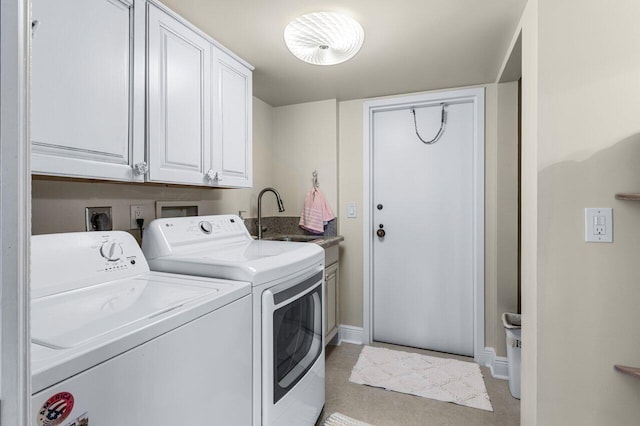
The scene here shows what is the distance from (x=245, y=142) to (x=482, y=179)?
1.79m

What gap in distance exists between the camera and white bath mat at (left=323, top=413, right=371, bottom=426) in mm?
1758

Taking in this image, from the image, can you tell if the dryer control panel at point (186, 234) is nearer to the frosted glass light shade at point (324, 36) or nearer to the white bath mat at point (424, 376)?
the frosted glass light shade at point (324, 36)

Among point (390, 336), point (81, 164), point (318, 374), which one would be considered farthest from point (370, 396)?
point (81, 164)

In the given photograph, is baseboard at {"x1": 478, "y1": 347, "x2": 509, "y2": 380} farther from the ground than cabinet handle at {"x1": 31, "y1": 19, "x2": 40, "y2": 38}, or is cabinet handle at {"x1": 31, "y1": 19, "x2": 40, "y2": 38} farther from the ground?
cabinet handle at {"x1": 31, "y1": 19, "x2": 40, "y2": 38}

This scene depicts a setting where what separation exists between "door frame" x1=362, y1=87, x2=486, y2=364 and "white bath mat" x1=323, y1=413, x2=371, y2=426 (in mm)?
993

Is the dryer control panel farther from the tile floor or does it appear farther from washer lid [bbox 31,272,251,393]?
the tile floor

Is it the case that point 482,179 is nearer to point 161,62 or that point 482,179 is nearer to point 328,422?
point 328,422

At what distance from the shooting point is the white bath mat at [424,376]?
80.1 inches

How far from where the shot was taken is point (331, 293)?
2596 millimetres

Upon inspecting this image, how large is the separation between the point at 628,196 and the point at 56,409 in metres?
1.72

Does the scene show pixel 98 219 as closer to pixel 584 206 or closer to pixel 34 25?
pixel 34 25

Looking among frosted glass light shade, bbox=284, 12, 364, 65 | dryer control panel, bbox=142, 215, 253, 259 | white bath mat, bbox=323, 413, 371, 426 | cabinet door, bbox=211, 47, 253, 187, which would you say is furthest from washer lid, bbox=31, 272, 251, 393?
frosted glass light shade, bbox=284, 12, 364, 65

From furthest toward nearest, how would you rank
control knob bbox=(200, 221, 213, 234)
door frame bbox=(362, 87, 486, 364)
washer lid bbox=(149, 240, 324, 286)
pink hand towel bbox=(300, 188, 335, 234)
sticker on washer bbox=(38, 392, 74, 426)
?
pink hand towel bbox=(300, 188, 335, 234)
door frame bbox=(362, 87, 486, 364)
control knob bbox=(200, 221, 213, 234)
washer lid bbox=(149, 240, 324, 286)
sticker on washer bbox=(38, 392, 74, 426)

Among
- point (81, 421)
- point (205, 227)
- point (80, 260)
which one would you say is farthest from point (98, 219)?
point (81, 421)
